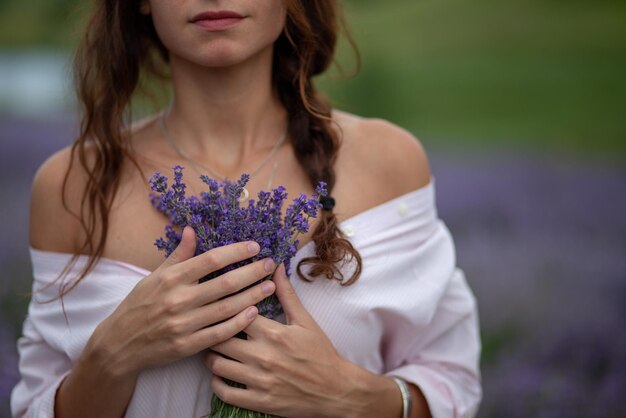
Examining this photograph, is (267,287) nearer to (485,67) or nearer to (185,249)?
(185,249)

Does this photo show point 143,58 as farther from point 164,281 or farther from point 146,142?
point 164,281

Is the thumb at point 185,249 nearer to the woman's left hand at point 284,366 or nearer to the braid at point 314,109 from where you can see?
the woman's left hand at point 284,366

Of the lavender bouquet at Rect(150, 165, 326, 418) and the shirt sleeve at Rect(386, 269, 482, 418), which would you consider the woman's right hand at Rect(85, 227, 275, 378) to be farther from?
the shirt sleeve at Rect(386, 269, 482, 418)

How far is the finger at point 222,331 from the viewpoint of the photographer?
6.72 feet

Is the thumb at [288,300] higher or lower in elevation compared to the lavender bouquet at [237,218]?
lower

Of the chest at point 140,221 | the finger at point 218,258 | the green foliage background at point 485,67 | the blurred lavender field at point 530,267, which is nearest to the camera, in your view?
the finger at point 218,258

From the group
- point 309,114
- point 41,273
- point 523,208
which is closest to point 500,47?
point 523,208

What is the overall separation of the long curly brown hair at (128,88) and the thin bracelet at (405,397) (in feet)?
1.23

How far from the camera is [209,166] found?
2.53m

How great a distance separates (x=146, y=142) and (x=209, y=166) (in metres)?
0.24

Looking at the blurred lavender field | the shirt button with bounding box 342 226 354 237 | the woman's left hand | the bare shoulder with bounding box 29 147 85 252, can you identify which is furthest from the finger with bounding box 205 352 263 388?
the blurred lavender field

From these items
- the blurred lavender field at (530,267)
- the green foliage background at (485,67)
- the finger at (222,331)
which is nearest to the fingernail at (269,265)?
the finger at (222,331)

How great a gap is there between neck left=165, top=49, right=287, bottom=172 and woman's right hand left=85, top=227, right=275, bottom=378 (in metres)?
0.56

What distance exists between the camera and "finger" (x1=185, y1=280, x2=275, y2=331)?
2.05m
